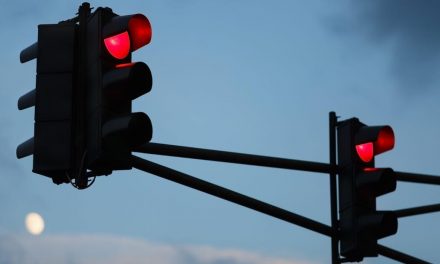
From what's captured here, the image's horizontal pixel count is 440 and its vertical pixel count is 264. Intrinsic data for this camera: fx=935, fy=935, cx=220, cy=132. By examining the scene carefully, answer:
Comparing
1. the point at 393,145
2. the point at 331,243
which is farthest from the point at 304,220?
the point at 393,145

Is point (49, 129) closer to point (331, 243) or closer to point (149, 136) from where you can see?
point (149, 136)

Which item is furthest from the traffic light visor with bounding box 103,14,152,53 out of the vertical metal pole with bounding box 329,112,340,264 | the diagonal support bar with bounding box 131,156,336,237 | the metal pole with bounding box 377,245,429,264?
the metal pole with bounding box 377,245,429,264

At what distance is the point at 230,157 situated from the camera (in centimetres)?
850

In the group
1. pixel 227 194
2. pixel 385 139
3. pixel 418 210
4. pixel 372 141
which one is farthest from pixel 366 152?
pixel 227 194

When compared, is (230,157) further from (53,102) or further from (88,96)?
(53,102)

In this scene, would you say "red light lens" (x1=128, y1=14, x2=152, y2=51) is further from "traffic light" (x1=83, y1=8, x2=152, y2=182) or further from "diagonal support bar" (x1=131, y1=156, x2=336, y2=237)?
"diagonal support bar" (x1=131, y1=156, x2=336, y2=237)

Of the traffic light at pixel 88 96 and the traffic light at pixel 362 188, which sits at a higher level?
the traffic light at pixel 362 188

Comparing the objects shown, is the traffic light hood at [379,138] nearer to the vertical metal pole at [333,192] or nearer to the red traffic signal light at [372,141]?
the red traffic signal light at [372,141]

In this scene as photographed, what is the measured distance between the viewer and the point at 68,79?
7.04 meters

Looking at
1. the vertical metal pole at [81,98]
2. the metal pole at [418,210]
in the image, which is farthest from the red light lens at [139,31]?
the metal pole at [418,210]

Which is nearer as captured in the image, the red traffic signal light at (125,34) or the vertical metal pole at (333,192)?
the red traffic signal light at (125,34)

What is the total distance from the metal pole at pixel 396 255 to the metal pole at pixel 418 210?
1.51 feet

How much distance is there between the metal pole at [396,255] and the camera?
32.3 ft

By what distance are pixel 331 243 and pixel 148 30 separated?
12.9ft
